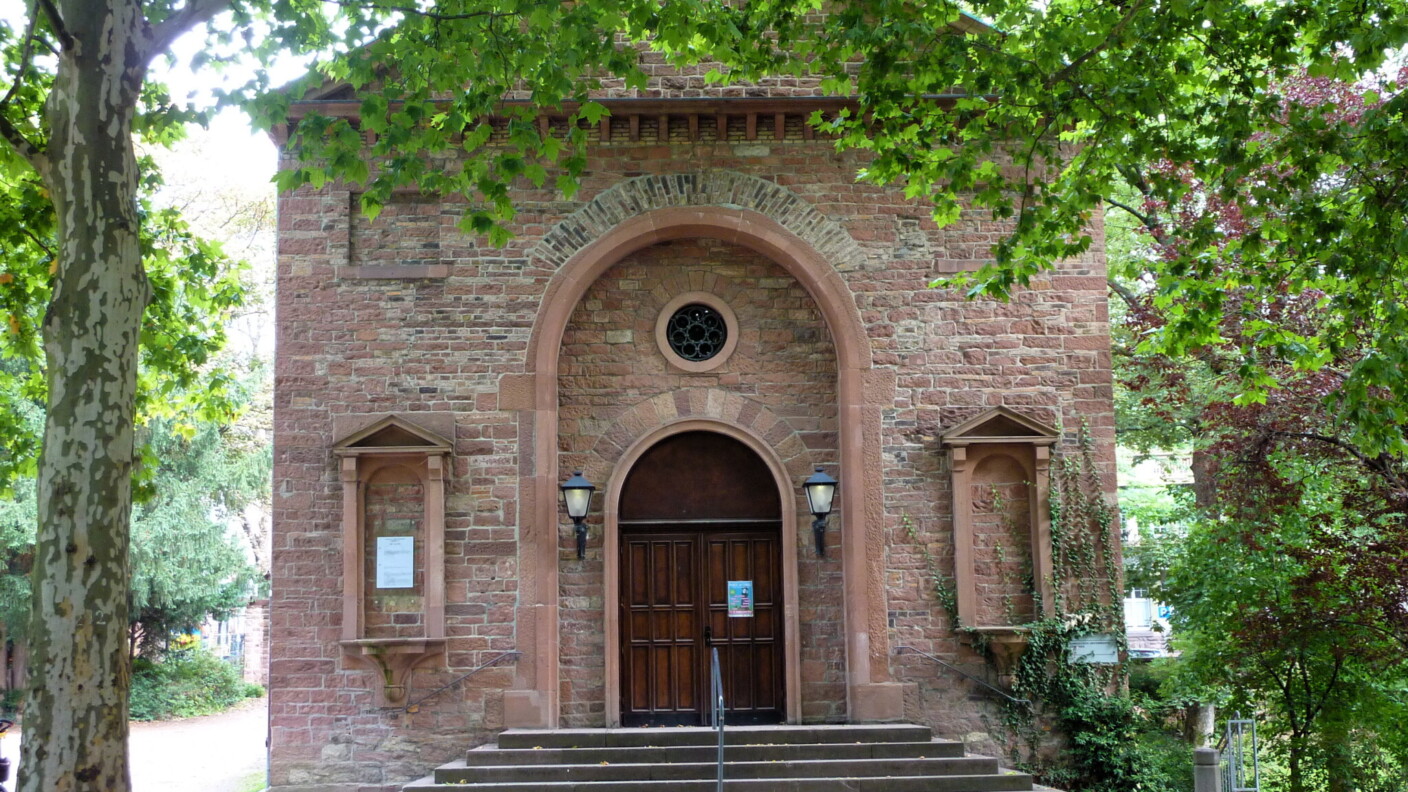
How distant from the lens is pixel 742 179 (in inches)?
492

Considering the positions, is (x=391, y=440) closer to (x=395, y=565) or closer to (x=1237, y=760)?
(x=395, y=565)

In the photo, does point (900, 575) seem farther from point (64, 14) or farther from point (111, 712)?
point (64, 14)

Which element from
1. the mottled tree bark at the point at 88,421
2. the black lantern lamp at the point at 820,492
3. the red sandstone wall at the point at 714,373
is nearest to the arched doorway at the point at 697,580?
the red sandstone wall at the point at 714,373

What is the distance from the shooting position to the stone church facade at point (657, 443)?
11.8 metres

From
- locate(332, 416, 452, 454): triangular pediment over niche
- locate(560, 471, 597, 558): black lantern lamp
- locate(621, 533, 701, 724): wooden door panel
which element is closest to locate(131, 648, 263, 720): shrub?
locate(332, 416, 452, 454): triangular pediment over niche

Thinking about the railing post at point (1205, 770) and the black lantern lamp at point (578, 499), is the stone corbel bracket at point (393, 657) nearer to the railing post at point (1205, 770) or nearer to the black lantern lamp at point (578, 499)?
the black lantern lamp at point (578, 499)

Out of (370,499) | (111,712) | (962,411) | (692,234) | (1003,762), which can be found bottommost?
(1003,762)

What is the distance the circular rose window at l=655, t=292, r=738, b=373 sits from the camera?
12672 mm

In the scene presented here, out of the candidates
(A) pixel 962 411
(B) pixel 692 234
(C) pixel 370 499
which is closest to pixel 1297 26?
(A) pixel 962 411

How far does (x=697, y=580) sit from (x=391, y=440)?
3228 mm

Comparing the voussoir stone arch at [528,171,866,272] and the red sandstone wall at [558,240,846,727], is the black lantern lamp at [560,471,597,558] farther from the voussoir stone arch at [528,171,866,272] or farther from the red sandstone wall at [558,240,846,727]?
the voussoir stone arch at [528,171,866,272]

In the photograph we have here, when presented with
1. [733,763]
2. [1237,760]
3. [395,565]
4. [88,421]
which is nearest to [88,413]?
[88,421]

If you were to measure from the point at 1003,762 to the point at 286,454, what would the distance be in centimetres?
721

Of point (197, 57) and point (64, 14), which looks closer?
point (64, 14)
